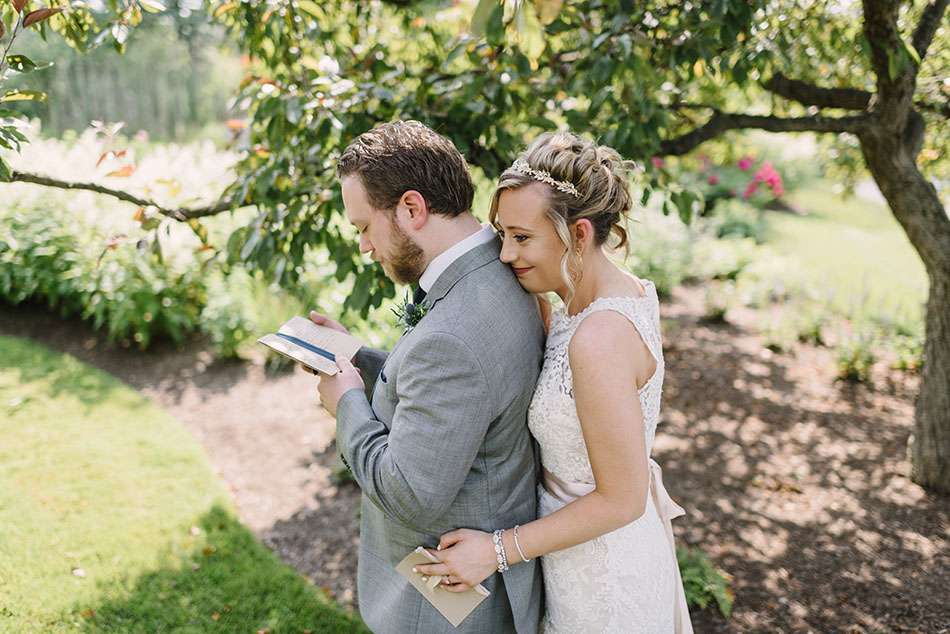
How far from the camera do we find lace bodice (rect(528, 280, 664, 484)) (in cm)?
177

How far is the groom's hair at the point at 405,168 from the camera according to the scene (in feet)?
5.93

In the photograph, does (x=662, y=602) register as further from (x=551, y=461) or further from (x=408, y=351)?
(x=408, y=351)

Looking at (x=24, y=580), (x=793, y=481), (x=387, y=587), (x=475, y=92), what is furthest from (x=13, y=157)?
(x=793, y=481)

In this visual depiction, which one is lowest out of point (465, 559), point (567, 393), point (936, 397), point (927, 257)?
point (936, 397)

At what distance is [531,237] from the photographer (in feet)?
5.82

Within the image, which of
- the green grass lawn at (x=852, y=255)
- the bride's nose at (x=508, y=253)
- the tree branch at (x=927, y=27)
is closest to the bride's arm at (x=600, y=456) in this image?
the bride's nose at (x=508, y=253)

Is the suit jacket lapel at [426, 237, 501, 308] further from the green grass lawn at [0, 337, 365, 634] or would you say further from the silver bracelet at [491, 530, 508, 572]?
the green grass lawn at [0, 337, 365, 634]

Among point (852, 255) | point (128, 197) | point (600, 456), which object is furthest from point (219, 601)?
point (852, 255)

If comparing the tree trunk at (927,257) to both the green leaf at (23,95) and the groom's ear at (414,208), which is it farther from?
the green leaf at (23,95)

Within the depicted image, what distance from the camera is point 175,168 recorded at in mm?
9000

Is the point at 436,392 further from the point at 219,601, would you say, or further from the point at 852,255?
the point at 852,255

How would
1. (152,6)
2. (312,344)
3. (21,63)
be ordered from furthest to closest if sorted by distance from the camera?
(152,6)
(21,63)
(312,344)

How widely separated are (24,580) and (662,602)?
303 cm

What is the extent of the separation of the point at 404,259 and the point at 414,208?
0.14 meters
